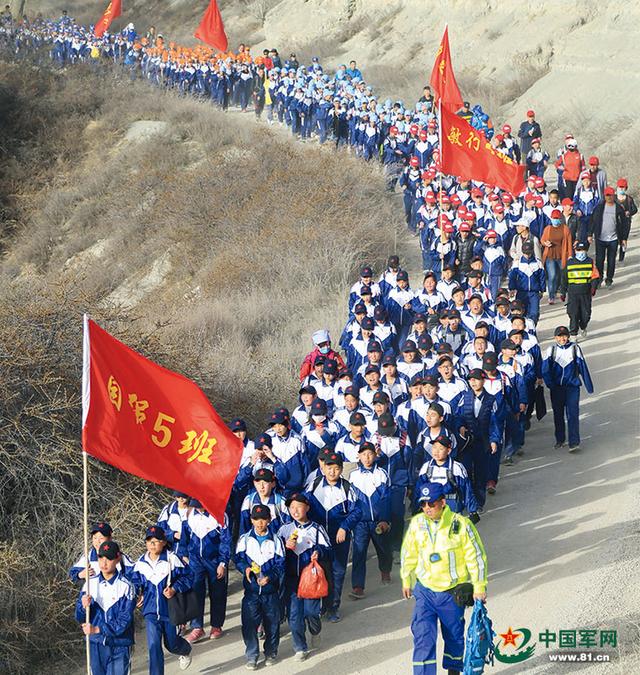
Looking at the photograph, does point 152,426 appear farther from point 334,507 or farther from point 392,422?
point 392,422

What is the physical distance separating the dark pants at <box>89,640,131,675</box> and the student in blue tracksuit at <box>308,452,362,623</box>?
2.04 meters

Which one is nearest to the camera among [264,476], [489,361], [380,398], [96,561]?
[96,561]

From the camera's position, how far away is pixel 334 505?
32.8ft

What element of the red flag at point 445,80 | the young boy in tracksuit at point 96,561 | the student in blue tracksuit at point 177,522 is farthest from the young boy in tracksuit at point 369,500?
the red flag at point 445,80

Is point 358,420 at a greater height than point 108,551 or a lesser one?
greater

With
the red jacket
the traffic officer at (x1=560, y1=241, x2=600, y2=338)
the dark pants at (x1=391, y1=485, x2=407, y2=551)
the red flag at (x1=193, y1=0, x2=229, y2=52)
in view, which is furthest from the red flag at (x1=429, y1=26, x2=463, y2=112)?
the red flag at (x1=193, y1=0, x2=229, y2=52)

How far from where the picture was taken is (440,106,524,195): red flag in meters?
17.2

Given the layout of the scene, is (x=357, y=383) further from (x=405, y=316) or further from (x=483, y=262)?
(x=483, y=262)

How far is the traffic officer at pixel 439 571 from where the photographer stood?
809 centimetres

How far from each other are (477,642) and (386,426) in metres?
3.17

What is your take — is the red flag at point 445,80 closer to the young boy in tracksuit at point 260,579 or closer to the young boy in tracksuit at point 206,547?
the young boy in tracksuit at point 206,547

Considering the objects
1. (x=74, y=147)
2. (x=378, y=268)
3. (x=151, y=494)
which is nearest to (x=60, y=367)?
(x=151, y=494)

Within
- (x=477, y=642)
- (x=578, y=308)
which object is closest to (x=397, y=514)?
(x=477, y=642)

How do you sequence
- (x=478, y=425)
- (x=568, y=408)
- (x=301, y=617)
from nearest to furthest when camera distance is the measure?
(x=301, y=617) < (x=478, y=425) < (x=568, y=408)
